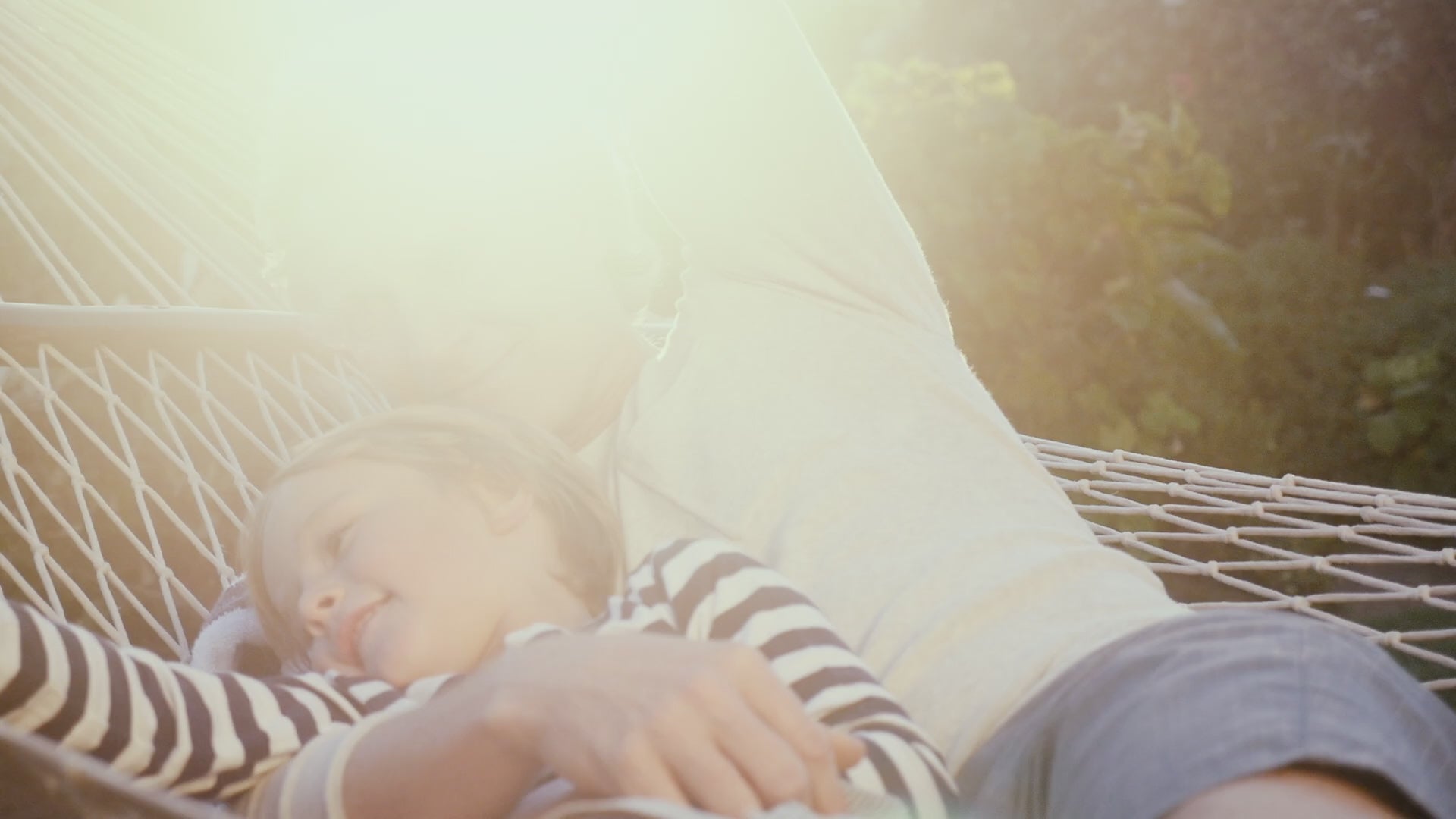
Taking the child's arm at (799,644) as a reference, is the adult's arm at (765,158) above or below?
above

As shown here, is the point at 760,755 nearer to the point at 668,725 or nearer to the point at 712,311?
the point at 668,725

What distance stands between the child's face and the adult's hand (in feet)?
0.75

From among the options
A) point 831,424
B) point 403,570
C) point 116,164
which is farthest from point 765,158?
point 116,164

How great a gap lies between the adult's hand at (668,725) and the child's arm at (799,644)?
7 cm

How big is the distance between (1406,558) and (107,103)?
2.09 m

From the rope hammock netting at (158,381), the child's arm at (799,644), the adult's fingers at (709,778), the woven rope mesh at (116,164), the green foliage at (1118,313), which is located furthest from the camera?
the green foliage at (1118,313)

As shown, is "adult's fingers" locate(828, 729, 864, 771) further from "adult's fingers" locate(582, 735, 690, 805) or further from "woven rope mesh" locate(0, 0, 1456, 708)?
"woven rope mesh" locate(0, 0, 1456, 708)

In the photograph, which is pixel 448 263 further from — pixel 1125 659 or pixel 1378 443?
pixel 1378 443

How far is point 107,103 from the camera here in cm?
232

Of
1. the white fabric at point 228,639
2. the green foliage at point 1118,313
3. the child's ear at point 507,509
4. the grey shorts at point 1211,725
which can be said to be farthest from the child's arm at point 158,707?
the green foliage at point 1118,313

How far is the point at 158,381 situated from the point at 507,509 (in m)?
0.94

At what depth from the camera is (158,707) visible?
785mm

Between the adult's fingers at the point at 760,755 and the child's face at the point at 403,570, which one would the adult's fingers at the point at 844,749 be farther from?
the child's face at the point at 403,570

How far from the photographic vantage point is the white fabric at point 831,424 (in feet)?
3.17
